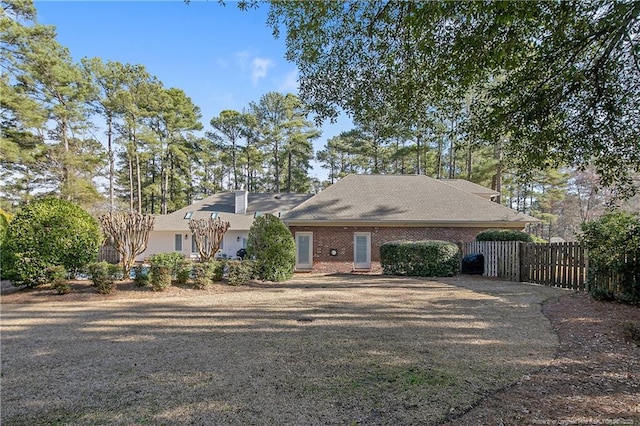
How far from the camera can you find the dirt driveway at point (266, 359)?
3.01 m

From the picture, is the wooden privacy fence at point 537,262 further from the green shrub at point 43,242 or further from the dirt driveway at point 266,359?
the green shrub at point 43,242

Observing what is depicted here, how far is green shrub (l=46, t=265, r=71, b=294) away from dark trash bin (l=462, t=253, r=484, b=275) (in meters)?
14.6

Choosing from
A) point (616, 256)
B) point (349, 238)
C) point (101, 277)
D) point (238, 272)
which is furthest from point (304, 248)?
point (616, 256)

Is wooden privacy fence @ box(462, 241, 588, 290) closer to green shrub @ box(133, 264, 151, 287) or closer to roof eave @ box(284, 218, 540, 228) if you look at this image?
roof eave @ box(284, 218, 540, 228)

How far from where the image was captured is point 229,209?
91.6 feet

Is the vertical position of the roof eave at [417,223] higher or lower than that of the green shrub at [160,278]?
higher

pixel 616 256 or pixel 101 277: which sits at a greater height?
pixel 616 256

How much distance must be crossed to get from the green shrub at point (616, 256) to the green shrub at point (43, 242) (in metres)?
14.1

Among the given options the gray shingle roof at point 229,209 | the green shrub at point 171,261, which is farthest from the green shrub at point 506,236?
the gray shingle roof at point 229,209

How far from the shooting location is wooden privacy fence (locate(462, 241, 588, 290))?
999 centimetres

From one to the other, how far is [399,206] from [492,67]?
503 inches

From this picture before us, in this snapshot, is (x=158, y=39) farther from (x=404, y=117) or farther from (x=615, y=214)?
(x=615, y=214)

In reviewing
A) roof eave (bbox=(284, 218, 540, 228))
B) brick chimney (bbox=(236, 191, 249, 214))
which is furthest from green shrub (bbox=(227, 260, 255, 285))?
brick chimney (bbox=(236, 191, 249, 214))

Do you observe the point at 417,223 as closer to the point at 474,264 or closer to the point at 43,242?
the point at 474,264
